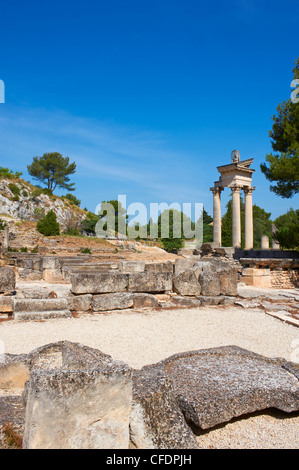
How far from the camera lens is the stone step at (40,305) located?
743 centimetres

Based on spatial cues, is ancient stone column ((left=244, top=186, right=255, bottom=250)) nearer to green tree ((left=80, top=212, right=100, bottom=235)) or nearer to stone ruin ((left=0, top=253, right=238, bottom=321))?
stone ruin ((left=0, top=253, right=238, bottom=321))

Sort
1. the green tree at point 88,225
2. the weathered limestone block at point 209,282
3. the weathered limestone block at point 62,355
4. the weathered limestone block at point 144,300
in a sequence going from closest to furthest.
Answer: the weathered limestone block at point 62,355
the weathered limestone block at point 144,300
the weathered limestone block at point 209,282
the green tree at point 88,225

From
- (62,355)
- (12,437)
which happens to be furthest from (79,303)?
(12,437)

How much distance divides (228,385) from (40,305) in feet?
17.5

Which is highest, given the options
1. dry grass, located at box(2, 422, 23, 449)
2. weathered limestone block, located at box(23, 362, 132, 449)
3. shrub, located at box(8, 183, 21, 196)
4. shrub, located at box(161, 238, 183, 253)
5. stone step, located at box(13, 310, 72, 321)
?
shrub, located at box(8, 183, 21, 196)

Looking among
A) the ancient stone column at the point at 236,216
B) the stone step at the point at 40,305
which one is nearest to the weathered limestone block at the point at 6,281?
the stone step at the point at 40,305

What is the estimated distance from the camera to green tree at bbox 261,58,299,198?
48.9ft

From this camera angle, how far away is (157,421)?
8.37ft

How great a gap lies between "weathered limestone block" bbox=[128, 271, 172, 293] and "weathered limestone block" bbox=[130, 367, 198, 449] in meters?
5.97

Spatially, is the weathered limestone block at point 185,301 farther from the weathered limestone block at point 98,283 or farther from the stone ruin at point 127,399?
the stone ruin at point 127,399

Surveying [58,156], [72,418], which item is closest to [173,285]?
[72,418]

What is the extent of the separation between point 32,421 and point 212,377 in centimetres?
205

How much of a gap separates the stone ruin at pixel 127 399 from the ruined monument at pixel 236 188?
1966cm

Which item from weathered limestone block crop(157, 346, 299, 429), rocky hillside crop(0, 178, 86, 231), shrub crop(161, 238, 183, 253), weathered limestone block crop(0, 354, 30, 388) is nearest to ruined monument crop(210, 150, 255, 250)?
shrub crop(161, 238, 183, 253)
